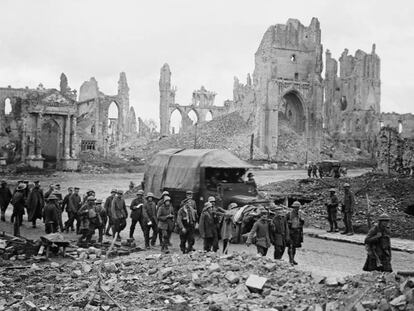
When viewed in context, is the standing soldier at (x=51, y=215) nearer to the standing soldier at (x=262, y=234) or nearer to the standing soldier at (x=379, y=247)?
the standing soldier at (x=262, y=234)

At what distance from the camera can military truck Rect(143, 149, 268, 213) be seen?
16.2 meters

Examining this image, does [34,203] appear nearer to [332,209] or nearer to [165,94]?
[332,209]

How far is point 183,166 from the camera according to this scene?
1734 centimetres

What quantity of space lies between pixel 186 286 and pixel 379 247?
3425mm

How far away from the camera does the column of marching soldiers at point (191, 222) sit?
36.8 feet

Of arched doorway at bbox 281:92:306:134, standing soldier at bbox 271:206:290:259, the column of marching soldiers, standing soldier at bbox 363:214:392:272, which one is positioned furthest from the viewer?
arched doorway at bbox 281:92:306:134

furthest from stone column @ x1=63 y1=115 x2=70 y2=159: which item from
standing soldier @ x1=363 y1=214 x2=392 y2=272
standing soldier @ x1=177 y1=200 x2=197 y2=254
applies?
standing soldier @ x1=363 y1=214 x2=392 y2=272

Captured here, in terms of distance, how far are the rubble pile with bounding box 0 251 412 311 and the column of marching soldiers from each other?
48.5 inches

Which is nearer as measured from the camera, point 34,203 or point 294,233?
point 294,233

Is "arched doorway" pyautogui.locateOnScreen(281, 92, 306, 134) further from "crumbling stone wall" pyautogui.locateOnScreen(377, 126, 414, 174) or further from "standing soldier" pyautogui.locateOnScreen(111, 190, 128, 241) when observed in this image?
"standing soldier" pyautogui.locateOnScreen(111, 190, 128, 241)

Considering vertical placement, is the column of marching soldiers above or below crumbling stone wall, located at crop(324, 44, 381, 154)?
below

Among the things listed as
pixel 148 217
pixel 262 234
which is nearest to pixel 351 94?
pixel 148 217

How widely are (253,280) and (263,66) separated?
54.7m

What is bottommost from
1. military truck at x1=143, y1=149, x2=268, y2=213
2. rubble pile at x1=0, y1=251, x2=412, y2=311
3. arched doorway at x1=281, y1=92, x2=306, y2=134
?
rubble pile at x1=0, y1=251, x2=412, y2=311
